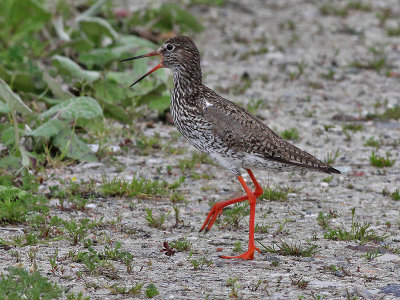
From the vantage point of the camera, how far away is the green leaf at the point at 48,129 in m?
7.69

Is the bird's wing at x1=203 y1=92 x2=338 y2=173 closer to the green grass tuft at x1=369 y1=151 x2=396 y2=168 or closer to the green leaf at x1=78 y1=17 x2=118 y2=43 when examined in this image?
the green grass tuft at x1=369 y1=151 x2=396 y2=168

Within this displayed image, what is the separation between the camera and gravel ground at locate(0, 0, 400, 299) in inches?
207

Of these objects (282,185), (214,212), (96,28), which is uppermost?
(96,28)

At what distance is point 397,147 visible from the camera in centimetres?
905

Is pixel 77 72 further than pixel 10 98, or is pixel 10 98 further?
pixel 77 72

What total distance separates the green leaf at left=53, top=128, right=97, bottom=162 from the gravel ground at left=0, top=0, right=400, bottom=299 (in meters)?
0.17

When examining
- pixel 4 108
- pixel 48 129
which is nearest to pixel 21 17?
pixel 4 108

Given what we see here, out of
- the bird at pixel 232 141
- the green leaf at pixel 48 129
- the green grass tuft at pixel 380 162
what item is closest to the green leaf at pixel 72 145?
the green leaf at pixel 48 129

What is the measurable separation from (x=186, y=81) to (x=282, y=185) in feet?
6.20

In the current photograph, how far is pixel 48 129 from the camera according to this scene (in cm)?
773

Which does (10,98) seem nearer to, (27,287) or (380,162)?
(27,287)

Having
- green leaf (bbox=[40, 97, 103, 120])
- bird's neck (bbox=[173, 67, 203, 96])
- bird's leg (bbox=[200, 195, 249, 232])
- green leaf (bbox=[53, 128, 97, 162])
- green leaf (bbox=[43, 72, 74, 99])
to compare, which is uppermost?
bird's neck (bbox=[173, 67, 203, 96])

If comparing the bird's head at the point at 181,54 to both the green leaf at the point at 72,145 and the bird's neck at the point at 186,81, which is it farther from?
the green leaf at the point at 72,145

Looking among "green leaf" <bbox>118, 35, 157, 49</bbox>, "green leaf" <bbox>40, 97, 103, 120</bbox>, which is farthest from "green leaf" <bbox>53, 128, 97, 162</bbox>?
"green leaf" <bbox>118, 35, 157, 49</bbox>
